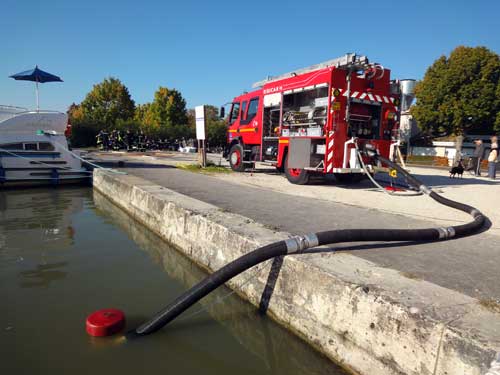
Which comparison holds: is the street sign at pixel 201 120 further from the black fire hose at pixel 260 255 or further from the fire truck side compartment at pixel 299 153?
the black fire hose at pixel 260 255

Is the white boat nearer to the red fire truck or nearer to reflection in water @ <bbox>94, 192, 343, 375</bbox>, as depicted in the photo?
the red fire truck

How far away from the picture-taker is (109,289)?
3.58 meters

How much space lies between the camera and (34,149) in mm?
9898

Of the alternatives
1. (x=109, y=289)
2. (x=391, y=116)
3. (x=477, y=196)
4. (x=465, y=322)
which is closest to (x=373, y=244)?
(x=465, y=322)

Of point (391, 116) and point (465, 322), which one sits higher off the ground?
point (391, 116)

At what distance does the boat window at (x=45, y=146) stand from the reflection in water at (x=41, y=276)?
280 inches

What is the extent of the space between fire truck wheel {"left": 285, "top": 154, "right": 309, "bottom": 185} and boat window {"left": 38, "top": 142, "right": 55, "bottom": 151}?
6908 millimetres

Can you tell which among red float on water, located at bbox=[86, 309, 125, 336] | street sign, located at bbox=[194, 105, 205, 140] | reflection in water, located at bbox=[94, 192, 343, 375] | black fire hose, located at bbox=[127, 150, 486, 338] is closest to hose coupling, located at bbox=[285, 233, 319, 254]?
black fire hose, located at bbox=[127, 150, 486, 338]

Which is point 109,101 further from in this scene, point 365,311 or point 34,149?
point 365,311

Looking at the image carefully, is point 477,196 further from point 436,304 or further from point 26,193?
point 26,193

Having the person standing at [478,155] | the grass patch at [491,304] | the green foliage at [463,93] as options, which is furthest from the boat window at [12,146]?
the green foliage at [463,93]

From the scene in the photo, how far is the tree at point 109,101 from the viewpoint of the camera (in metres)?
42.6

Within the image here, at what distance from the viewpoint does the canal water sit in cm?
249

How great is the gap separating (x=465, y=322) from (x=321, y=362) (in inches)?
43.2
